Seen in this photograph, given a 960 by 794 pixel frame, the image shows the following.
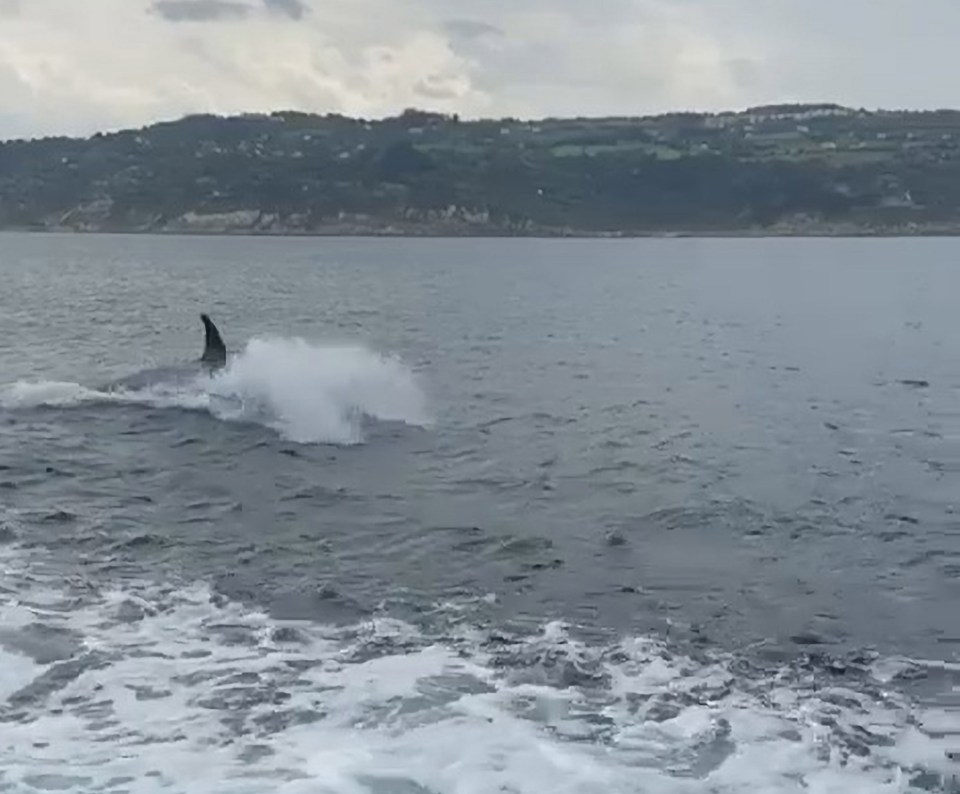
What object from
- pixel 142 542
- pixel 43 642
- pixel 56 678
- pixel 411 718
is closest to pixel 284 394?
pixel 142 542

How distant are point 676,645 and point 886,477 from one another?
44.7 ft

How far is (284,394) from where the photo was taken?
38.6 meters

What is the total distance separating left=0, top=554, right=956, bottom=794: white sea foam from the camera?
13312 mm

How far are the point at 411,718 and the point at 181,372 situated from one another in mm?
28665

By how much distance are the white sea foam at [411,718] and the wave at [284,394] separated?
1639 centimetres

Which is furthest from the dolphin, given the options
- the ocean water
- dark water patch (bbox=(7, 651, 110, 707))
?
dark water patch (bbox=(7, 651, 110, 707))

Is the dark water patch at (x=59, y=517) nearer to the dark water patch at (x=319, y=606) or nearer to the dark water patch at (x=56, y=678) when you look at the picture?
the dark water patch at (x=319, y=606)

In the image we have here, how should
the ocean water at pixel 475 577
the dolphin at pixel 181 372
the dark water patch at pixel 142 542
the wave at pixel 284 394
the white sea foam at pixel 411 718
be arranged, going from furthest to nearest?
the dolphin at pixel 181 372, the wave at pixel 284 394, the dark water patch at pixel 142 542, the ocean water at pixel 475 577, the white sea foam at pixel 411 718

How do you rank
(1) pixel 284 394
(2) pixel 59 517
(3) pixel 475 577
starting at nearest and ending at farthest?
(3) pixel 475 577
(2) pixel 59 517
(1) pixel 284 394

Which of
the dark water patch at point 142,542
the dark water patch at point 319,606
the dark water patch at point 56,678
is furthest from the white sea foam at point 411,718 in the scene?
the dark water patch at point 142,542

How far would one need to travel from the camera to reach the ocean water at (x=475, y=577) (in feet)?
46.1

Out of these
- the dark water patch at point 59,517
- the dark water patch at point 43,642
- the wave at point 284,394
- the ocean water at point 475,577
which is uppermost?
the wave at point 284,394

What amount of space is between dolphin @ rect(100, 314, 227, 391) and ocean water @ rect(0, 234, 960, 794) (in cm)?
86

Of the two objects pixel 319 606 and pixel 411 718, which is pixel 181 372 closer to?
pixel 319 606
